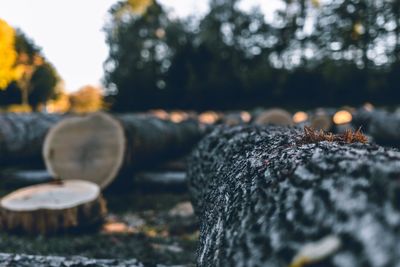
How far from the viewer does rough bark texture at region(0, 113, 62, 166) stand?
4973 millimetres

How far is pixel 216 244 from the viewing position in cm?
88

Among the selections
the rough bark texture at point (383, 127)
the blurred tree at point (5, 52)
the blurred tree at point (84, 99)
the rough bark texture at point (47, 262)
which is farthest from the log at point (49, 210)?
the blurred tree at point (84, 99)

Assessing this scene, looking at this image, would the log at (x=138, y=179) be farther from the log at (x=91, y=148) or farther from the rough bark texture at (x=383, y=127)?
the rough bark texture at (x=383, y=127)

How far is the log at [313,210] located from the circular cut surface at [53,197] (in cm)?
237

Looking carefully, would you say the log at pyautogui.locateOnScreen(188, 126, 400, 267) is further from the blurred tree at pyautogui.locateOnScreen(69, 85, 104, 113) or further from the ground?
the blurred tree at pyautogui.locateOnScreen(69, 85, 104, 113)

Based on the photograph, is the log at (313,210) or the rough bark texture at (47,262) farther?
the rough bark texture at (47,262)

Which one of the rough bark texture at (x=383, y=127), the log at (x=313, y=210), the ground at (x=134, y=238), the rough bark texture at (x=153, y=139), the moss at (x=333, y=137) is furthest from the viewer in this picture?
the rough bark texture at (x=383, y=127)

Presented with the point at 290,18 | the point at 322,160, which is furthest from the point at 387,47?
the point at 322,160

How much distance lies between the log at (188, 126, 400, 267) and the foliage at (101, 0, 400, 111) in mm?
15921

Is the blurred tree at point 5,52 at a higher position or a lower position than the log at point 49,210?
higher

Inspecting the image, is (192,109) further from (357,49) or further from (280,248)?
(280,248)

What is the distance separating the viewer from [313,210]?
2.13ft

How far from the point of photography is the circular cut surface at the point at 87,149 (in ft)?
13.9

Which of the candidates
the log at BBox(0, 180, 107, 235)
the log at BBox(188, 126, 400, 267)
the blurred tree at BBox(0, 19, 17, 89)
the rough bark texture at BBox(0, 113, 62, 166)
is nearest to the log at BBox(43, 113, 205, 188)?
the log at BBox(0, 180, 107, 235)
